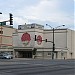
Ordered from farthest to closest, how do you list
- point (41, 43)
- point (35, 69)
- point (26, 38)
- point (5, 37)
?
1. point (5, 37)
2. point (41, 43)
3. point (26, 38)
4. point (35, 69)

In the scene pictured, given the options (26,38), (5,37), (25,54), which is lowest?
(25,54)

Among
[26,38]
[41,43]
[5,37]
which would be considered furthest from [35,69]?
[5,37]

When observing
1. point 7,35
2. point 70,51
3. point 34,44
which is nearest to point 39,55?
point 34,44

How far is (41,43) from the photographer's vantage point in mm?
105125

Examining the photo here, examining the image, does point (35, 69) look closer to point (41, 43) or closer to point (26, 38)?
point (26, 38)

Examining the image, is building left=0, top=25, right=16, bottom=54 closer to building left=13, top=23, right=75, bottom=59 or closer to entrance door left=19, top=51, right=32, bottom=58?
building left=13, top=23, right=75, bottom=59

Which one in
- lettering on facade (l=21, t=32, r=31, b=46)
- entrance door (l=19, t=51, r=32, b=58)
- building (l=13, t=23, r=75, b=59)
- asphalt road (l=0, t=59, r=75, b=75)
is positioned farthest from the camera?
lettering on facade (l=21, t=32, r=31, b=46)

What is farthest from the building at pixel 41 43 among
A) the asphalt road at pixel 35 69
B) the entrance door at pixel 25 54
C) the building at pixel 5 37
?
the asphalt road at pixel 35 69

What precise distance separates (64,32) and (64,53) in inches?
302

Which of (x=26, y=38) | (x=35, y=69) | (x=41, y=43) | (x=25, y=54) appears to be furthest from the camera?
(x=41, y=43)

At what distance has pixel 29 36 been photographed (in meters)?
104

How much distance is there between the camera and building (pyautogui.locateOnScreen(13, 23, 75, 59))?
10004 cm

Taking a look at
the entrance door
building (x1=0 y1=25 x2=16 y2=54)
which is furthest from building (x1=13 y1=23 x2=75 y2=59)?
building (x1=0 y1=25 x2=16 y2=54)

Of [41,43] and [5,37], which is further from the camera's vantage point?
[5,37]
